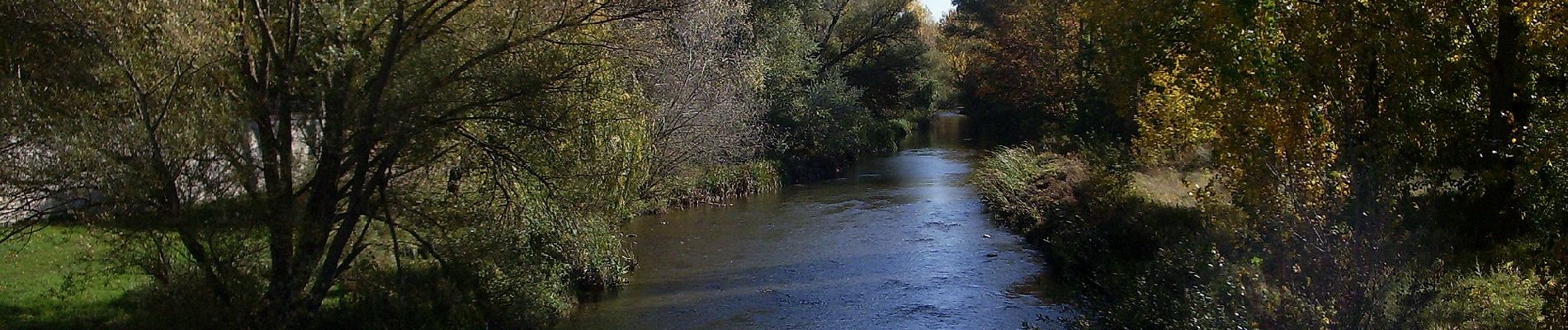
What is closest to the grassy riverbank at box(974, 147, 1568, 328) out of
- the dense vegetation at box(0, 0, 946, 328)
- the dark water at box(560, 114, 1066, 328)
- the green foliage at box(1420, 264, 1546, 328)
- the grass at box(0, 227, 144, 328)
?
the green foliage at box(1420, 264, 1546, 328)

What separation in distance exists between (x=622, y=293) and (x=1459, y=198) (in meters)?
9.83

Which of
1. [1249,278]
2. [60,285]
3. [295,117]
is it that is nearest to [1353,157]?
[1249,278]

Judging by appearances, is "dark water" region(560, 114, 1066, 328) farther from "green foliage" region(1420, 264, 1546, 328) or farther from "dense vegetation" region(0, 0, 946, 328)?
"green foliage" region(1420, 264, 1546, 328)

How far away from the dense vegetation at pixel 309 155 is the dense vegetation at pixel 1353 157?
5.08 m

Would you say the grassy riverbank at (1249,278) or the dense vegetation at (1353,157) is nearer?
the dense vegetation at (1353,157)

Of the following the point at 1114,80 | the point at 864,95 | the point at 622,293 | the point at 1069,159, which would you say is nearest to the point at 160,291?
the point at 622,293

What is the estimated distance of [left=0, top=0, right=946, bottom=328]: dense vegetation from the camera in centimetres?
879

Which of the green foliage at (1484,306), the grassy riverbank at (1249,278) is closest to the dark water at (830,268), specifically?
the grassy riverbank at (1249,278)

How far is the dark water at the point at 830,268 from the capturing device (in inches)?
523

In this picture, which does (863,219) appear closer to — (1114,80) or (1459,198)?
(1114,80)

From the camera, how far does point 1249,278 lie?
854 centimetres

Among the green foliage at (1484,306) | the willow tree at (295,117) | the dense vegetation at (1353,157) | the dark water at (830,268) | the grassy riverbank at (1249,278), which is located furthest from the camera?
the dark water at (830,268)

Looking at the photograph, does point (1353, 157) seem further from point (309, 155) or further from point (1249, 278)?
point (309, 155)

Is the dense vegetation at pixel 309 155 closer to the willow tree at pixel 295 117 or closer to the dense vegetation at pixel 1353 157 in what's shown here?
the willow tree at pixel 295 117
